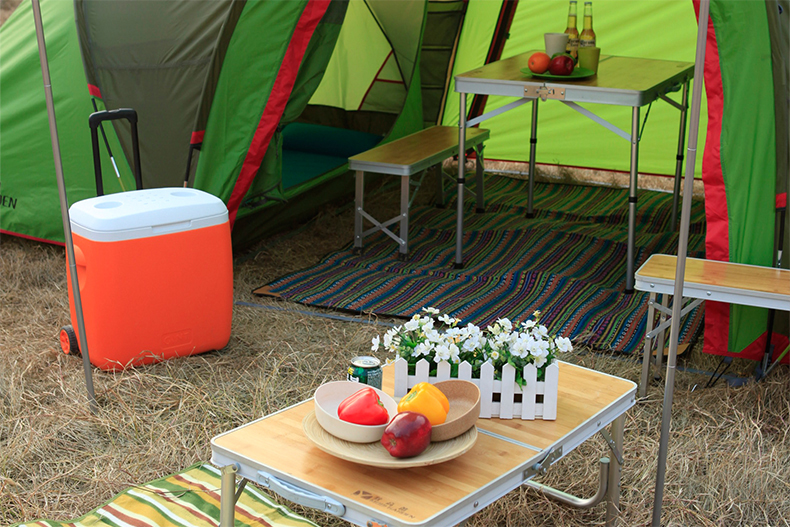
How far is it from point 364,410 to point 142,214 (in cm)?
155

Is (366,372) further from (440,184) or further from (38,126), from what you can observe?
(440,184)

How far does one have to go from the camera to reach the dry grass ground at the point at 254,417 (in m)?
2.23

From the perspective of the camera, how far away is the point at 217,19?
11.4 ft

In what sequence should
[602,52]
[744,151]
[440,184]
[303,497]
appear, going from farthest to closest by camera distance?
1. [602,52]
2. [440,184]
3. [744,151]
4. [303,497]

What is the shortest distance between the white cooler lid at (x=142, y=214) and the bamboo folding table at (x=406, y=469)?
4.19ft

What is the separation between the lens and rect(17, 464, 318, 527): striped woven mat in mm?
2129

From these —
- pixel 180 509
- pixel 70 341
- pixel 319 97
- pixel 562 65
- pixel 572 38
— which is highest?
pixel 572 38

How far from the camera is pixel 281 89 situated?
359cm

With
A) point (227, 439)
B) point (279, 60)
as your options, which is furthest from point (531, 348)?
point (279, 60)

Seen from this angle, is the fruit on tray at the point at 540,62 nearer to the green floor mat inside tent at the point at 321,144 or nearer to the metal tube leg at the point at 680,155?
the metal tube leg at the point at 680,155

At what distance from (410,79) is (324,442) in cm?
383

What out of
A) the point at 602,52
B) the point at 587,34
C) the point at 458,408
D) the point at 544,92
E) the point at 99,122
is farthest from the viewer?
the point at 602,52

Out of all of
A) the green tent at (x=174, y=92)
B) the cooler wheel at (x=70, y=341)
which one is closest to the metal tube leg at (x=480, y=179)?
the green tent at (x=174, y=92)

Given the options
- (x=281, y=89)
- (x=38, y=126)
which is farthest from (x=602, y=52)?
(x=38, y=126)
